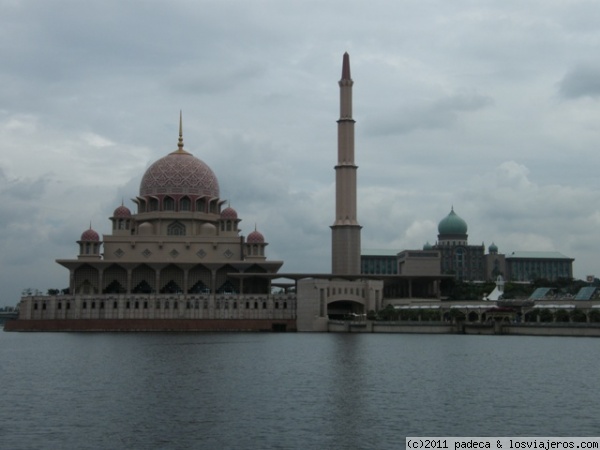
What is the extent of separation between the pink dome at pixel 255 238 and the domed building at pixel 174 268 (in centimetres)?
13

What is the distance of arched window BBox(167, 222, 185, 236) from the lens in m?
118

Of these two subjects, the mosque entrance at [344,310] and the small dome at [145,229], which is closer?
the mosque entrance at [344,310]

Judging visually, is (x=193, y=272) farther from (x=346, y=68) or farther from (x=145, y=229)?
(x=346, y=68)

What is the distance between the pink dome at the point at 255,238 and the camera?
115000 millimetres

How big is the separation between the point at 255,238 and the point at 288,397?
75.8 meters

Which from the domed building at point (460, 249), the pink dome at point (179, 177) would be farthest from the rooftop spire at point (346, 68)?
the domed building at point (460, 249)

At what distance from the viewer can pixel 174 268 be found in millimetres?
114938

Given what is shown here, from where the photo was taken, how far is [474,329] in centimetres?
9550

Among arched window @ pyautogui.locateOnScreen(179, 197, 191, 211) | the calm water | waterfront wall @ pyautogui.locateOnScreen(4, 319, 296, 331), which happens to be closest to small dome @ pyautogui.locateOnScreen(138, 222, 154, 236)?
arched window @ pyautogui.locateOnScreen(179, 197, 191, 211)

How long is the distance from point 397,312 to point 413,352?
117 feet

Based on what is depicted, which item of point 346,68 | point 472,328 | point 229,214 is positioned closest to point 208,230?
point 229,214

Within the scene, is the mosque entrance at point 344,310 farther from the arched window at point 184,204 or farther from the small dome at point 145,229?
the small dome at point 145,229

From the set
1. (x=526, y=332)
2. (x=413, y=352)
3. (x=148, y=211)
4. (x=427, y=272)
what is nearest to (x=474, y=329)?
(x=526, y=332)

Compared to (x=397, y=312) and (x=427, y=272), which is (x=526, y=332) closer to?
(x=397, y=312)
